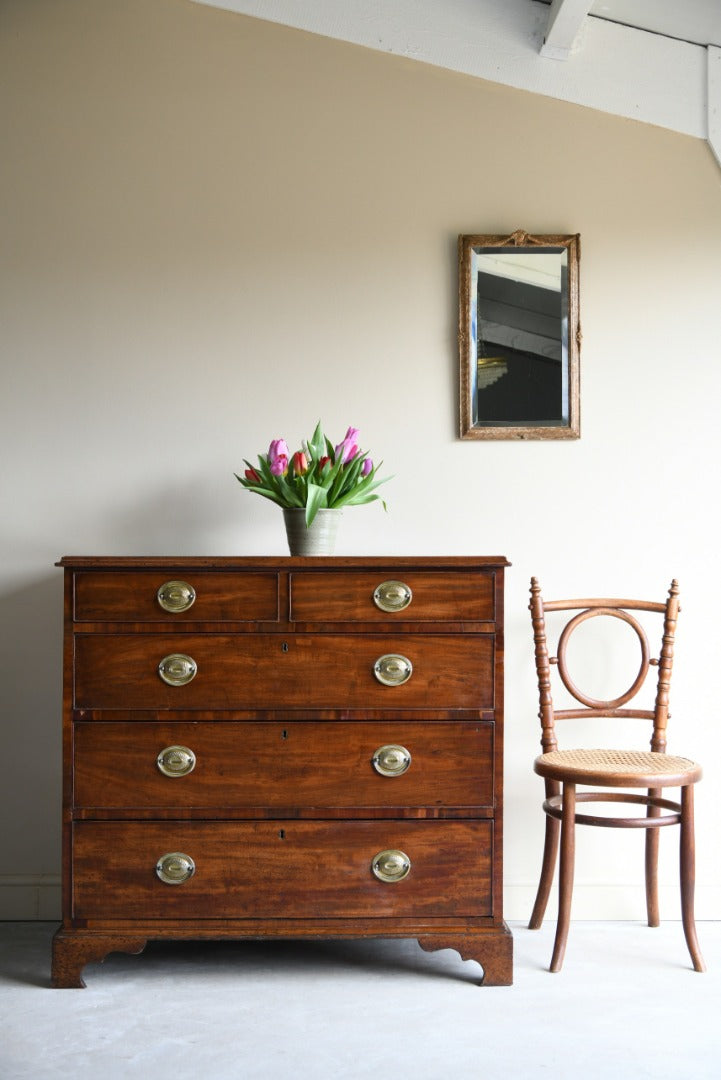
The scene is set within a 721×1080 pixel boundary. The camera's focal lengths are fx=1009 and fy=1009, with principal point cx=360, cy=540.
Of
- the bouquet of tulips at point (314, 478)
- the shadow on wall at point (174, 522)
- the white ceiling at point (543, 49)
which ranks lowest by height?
the shadow on wall at point (174, 522)

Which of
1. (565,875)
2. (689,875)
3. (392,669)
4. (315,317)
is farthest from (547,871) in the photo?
(315,317)

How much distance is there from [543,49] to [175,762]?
2297 mm

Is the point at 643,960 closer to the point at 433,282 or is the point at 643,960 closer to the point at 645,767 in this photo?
the point at 645,767

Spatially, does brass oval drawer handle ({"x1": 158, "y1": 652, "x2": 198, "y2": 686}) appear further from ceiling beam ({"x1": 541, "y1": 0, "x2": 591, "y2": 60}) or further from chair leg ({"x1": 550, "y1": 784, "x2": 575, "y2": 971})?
ceiling beam ({"x1": 541, "y1": 0, "x2": 591, "y2": 60})

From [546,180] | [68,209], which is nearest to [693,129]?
[546,180]

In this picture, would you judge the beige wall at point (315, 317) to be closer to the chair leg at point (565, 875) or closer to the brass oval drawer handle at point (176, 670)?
→ the chair leg at point (565, 875)

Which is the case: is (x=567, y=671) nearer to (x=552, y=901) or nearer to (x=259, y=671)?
(x=552, y=901)

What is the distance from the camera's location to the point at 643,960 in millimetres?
2578

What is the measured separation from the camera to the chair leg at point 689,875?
250cm

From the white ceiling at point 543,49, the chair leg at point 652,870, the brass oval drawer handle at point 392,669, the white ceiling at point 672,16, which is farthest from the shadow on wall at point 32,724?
→ the white ceiling at point 672,16

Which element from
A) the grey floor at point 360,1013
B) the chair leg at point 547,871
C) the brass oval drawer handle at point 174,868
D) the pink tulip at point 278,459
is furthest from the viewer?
the chair leg at point 547,871

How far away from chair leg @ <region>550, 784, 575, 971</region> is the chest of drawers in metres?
0.17

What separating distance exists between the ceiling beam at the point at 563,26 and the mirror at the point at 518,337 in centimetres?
55

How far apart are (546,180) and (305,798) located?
1.92 m
